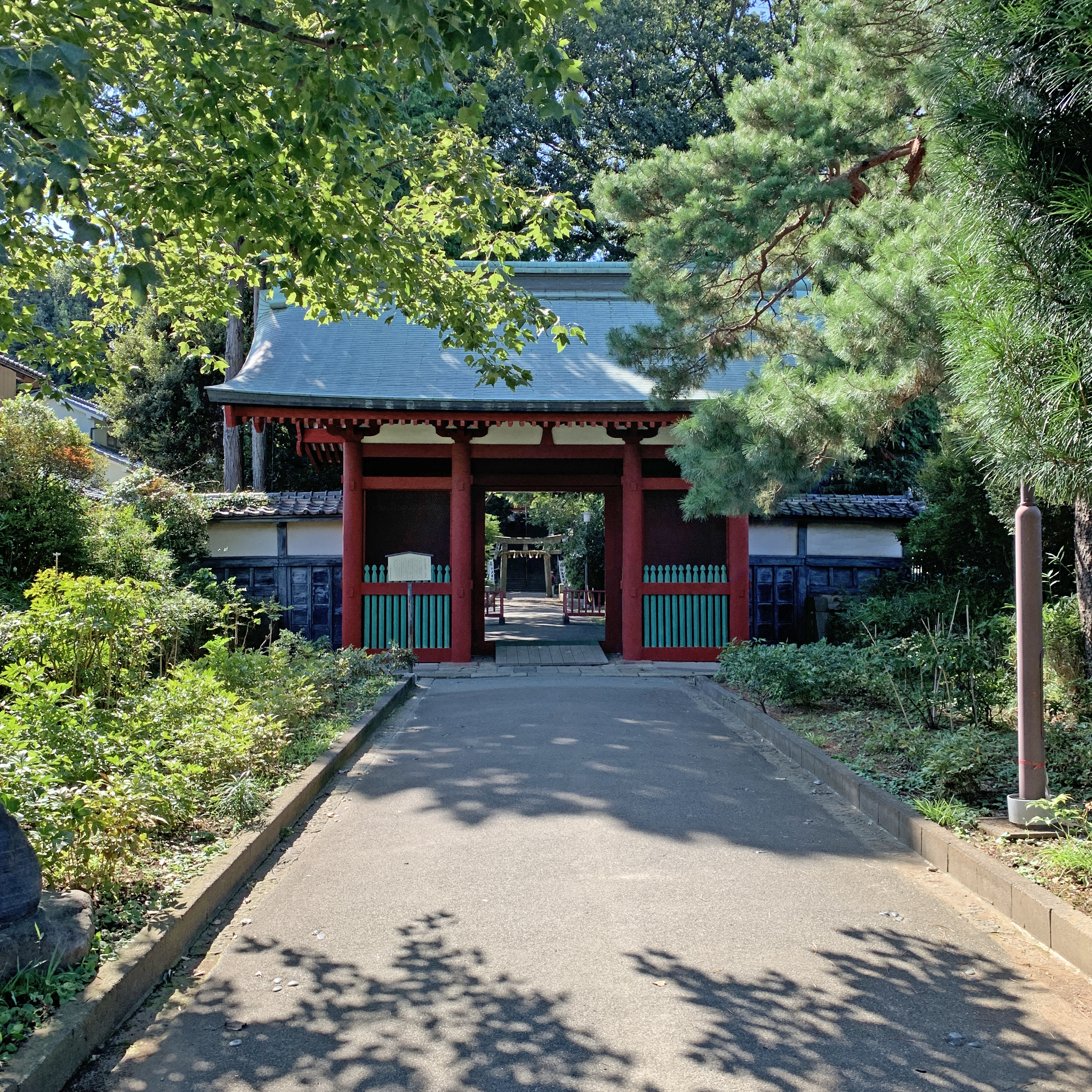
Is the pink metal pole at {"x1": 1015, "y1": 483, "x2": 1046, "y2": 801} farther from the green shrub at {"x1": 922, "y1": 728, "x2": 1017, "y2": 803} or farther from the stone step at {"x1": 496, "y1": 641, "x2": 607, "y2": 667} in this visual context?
the stone step at {"x1": 496, "y1": 641, "x2": 607, "y2": 667}

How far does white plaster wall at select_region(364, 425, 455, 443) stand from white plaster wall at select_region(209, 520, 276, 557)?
2.38 m

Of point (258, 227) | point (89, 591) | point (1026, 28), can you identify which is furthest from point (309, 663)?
point (1026, 28)

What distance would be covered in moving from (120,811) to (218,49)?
154 inches

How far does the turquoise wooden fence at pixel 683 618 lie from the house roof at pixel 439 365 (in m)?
2.76

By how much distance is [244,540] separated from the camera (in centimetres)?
1491

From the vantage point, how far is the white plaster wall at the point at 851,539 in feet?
48.9

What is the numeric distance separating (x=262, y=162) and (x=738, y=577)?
969 centimetres

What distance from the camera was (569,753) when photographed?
7652mm

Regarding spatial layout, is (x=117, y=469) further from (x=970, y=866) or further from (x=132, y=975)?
(x=970, y=866)

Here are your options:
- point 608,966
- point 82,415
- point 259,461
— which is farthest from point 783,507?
point 82,415

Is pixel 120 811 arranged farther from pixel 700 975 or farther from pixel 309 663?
pixel 309 663

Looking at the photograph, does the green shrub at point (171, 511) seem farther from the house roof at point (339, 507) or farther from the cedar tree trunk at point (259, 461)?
the cedar tree trunk at point (259, 461)

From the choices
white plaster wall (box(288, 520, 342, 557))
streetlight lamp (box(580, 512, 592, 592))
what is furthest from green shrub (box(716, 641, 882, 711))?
streetlight lamp (box(580, 512, 592, 592))

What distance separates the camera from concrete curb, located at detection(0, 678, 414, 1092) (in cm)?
279
